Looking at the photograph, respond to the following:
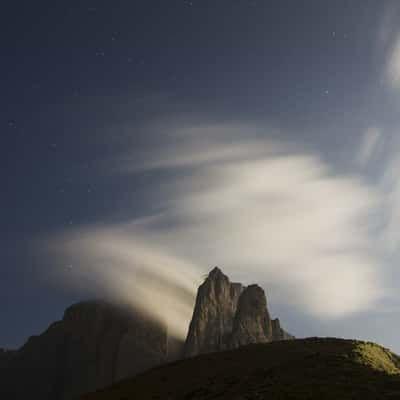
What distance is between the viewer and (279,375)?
136 feet

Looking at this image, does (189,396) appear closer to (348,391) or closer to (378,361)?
(348,391)

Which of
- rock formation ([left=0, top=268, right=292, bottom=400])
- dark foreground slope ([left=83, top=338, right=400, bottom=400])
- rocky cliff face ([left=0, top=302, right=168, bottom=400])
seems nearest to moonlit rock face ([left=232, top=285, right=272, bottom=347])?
rock formation ([left=0, top=268, right=292, bottom=400])

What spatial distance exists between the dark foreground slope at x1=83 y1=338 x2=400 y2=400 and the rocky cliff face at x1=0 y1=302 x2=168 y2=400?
115474 millimetres

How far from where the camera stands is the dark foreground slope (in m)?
34.3

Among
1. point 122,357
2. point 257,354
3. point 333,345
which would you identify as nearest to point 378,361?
point 333,345

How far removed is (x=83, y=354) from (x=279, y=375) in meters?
155

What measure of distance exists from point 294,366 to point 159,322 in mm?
148513

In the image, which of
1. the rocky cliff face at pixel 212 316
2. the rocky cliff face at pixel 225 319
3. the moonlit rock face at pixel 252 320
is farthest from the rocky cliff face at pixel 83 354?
the moonlit rock face at pixel 252 320

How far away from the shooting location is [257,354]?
5475 centimetres

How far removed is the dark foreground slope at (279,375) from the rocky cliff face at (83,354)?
11547 cm

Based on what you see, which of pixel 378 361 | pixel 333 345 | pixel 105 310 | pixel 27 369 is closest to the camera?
pixel 378 361

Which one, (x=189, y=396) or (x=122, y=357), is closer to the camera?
(x=189, y=396)

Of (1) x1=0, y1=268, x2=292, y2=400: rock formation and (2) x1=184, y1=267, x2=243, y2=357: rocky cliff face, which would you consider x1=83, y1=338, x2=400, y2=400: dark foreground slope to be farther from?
(1) x1=0, y1=268, x2=292, y2=400: rock formation

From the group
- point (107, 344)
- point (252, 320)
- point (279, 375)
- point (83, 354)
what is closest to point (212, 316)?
point (252, 320)
